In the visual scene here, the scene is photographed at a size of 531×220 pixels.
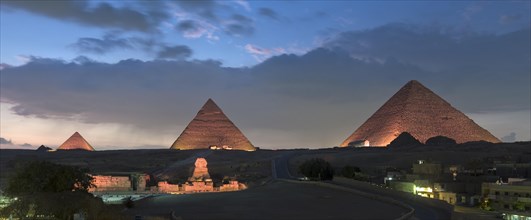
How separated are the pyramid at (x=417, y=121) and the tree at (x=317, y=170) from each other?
6301cm

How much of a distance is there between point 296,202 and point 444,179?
12.9m

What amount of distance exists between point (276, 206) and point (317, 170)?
22.8 metres

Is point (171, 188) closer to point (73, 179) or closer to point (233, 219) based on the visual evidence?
point (73, 179)

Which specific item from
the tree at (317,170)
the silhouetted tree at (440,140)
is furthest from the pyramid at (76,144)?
the tree at (317,170)

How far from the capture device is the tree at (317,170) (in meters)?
54.8

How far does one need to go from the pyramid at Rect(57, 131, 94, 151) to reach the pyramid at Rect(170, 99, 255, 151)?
1836cm

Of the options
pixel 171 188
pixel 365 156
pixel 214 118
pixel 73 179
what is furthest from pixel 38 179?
pixel 214 118

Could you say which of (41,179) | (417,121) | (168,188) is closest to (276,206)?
(41,179)

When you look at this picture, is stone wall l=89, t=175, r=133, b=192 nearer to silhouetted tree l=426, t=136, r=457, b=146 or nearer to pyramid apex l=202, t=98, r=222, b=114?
silhouetted tree l=426, t=136, r=457, b=146

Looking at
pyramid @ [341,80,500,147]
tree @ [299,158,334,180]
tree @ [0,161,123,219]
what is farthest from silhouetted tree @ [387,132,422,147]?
tree @ [0,161,123,219]

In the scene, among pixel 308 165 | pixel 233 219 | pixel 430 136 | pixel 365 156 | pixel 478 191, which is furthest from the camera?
pixel 430 136

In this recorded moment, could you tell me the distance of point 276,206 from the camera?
113ft

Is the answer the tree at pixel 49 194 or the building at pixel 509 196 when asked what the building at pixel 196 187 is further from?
the building at pixel 509 196

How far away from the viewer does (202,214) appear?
3108 centimetres
